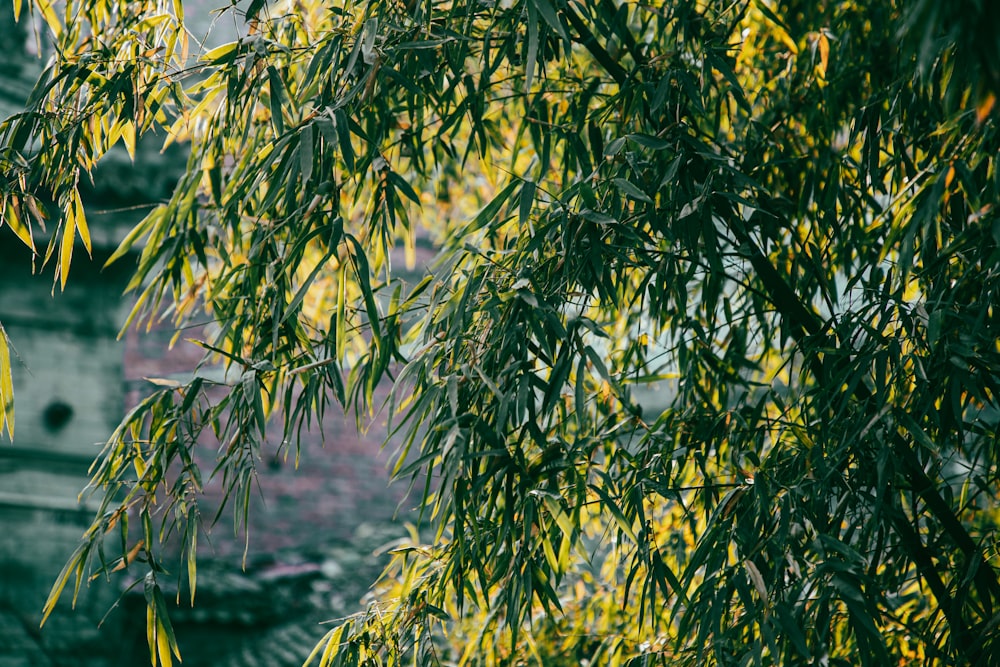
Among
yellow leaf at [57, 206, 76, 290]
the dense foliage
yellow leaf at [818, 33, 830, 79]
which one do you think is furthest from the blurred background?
yellow leaf at [818, 33, 830, 79]

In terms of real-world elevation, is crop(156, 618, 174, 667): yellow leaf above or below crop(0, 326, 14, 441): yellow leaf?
below

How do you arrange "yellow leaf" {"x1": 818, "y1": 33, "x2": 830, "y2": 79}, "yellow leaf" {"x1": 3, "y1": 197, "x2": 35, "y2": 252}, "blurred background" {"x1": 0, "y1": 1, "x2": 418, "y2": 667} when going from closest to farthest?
"yellow leaf" {"x1": 3, "y1": 197, "x2": 35, "y2": 252}
"yellow leaf" {"x1": 818, "y1": 33, "x2": 830, "y2": 79}
"blurred background" {"x1": 0, "y1": 1, "x2": 418, "y2": 667}

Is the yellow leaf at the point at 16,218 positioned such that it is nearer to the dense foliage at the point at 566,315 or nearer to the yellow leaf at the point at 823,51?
the dense foliage at the point at 566,315

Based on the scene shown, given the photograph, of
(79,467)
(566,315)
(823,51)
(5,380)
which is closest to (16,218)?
(5,380)

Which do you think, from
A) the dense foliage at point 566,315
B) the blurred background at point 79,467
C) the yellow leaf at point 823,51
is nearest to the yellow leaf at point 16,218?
the dense foliage at point 566,315

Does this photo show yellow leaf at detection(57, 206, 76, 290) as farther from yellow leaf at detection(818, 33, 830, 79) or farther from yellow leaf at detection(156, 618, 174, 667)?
yellow leaf at detection(818, 33, 830, 79)

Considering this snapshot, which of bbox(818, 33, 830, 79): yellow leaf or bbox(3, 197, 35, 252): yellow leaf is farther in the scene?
bbox(818, 33, 830, 79): yellow leaf

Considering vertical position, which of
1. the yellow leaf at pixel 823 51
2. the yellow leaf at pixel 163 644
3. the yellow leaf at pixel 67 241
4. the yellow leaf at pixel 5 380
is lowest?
the yellow leaf at pixel 163 644

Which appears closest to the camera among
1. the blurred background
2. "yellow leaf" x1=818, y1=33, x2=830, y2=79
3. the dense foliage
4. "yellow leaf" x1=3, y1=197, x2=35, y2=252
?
the dense foliage

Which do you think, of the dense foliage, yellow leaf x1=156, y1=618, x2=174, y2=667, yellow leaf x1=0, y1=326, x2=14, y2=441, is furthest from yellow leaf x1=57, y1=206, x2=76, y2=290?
yellow leaf x1=156, y1=618, x2=174, y2=667

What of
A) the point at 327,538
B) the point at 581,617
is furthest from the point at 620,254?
the point at 327,538

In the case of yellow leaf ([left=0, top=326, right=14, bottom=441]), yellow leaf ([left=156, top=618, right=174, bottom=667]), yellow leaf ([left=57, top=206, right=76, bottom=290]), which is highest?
yellow leaf ([left=57, top=206, right=76, bottom=290])

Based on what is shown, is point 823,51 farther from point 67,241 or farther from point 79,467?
point 79,467

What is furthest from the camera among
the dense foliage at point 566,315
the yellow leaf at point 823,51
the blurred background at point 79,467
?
the blurred background at point 79,467
